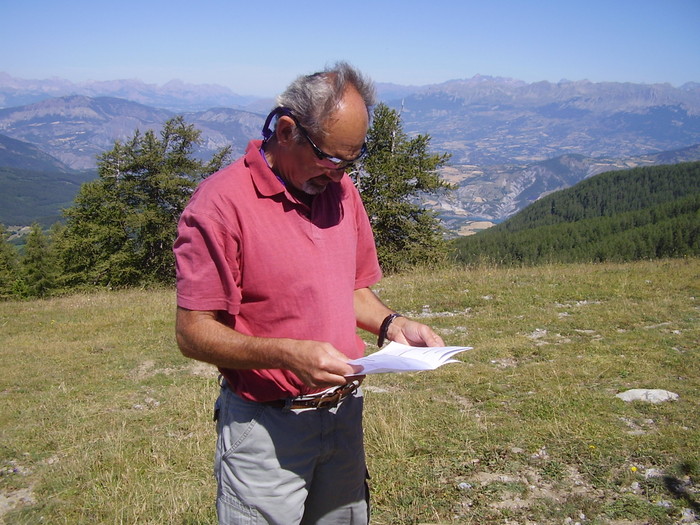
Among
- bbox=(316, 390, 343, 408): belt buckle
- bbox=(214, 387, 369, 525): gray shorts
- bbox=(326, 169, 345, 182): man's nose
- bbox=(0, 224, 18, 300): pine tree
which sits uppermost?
bbox=(326, 169, 345, 182): man's nose

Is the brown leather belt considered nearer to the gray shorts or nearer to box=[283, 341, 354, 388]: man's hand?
the gray shorts

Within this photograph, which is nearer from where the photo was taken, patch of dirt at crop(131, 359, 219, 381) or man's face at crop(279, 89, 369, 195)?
man's face at crop(279, 89, 369, 195)

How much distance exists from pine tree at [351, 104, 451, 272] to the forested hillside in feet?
90.8

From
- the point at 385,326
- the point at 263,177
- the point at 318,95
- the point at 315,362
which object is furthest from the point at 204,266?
the point at 385,326

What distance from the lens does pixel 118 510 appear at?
3.68 m

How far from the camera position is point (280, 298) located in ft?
6.22

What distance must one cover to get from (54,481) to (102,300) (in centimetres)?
985

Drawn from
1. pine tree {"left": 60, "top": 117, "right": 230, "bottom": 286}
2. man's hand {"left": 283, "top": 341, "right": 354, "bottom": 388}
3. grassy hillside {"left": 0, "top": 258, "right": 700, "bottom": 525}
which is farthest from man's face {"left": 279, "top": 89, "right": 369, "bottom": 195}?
pine tree {"left": 60, "top": 117, "right": 230, "bottom": 286}

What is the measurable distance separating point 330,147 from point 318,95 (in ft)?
0.61

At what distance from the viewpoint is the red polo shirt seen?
177 cm

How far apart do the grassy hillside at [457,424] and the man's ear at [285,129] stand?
9.04 feet

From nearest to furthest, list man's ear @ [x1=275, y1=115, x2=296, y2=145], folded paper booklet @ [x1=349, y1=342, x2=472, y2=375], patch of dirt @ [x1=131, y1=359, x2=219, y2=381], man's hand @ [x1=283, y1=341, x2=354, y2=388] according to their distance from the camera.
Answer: man's hand @ [x1=283, y1=341, x2=354, y2=388]
folded paper booklet @ [x1=349, y1=342, x2=472, y2=375]
man's ear @ [x1=275, y1=115, x2=296, y2=145]
patch of dirt @ [x1=131, y1=359, x2=219, y2=381]

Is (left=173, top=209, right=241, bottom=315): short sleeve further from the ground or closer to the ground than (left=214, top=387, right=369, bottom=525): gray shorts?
further from the ground

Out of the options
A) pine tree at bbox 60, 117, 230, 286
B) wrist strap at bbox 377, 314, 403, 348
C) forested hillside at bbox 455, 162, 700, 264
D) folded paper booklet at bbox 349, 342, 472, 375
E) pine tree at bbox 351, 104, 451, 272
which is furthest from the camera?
forested hillside at bbox 455, 162, 700, 264
